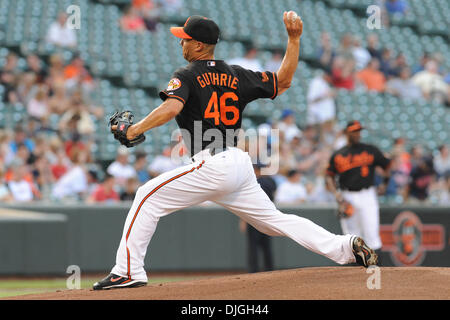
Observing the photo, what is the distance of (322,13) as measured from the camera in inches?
737

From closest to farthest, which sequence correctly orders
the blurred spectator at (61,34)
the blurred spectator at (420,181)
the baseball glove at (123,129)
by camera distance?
the baseball glove at (123,129)
the blurred spectator at (420,181)
the blurred spectator at (61,34)

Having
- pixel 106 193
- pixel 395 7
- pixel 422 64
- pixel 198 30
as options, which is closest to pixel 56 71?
pixel 106 193

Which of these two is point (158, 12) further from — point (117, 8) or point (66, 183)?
point (66, 183)

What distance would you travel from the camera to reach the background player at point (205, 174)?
501cm

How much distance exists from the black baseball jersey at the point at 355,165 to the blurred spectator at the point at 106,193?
339 cm

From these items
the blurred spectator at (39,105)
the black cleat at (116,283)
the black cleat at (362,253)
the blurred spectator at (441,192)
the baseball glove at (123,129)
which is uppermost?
the blurred spectator at (39,105)

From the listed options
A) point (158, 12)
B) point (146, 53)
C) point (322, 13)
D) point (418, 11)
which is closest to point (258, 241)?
point (146, 53)

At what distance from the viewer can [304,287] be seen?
4910 millimetres

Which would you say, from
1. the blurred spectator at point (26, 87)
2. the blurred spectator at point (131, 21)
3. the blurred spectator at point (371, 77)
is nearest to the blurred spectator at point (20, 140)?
the blurred spectator at point (26, 87)

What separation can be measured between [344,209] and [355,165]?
1.90ft

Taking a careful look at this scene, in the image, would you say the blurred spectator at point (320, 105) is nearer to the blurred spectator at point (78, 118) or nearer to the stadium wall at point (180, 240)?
the stadium wall at point (180, 240)

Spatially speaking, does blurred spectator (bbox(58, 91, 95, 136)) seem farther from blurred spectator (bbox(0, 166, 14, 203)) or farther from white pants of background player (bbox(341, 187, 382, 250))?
white pants of background player (bbox(341, 187, 382, 250))

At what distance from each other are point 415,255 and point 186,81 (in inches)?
300

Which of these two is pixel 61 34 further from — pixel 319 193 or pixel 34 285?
pixel 34 285
